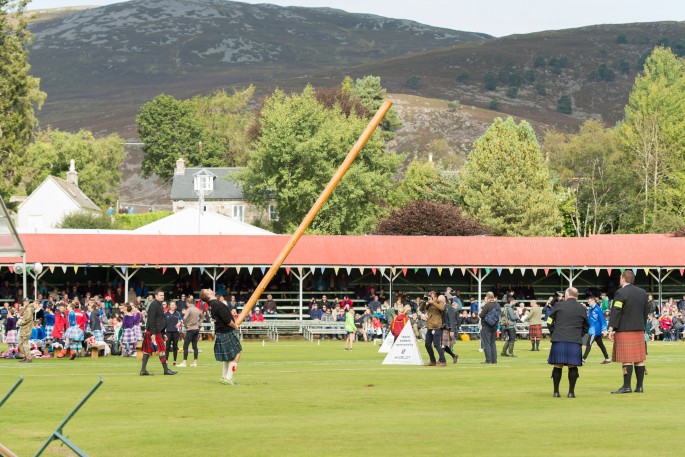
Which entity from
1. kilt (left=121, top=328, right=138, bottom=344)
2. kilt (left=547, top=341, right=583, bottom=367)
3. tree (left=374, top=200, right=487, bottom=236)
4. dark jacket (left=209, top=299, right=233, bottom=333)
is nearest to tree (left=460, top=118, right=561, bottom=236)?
tree (left=374, top=200, right=487, bottom=236)

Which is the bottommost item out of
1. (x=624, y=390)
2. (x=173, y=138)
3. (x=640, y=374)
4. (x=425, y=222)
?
(x=624, y=390)

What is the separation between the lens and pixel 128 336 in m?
31.7

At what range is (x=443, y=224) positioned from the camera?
244 ft

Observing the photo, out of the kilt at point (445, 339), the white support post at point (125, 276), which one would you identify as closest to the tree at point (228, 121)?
the white support post at point (125, 276)

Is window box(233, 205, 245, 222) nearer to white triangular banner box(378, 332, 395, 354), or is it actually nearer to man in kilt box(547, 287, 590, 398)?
white triangular banner box(378, 332, 395, 354)

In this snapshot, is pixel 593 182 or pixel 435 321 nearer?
pixel 435 321

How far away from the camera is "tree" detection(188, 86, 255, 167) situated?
135m

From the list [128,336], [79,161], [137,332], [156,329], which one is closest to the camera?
[156,329]

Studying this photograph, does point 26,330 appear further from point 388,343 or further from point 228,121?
point 228,121

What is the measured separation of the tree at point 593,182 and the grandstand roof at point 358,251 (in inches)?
1843

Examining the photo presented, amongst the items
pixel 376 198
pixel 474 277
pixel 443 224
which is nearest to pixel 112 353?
pixel 474 277

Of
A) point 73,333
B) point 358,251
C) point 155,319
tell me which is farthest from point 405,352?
point 358,251

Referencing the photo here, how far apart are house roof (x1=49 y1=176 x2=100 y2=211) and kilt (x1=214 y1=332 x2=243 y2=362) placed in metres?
84.1

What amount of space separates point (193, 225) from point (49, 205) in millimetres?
41018
